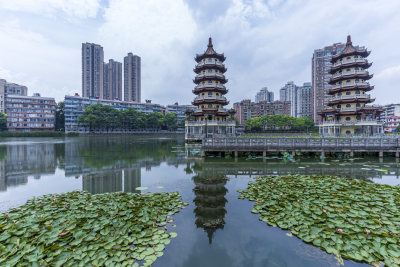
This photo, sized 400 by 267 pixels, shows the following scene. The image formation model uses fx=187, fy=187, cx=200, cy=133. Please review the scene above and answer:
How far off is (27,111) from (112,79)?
55662 millimetres

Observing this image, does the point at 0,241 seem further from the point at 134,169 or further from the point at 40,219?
the point at 134,169

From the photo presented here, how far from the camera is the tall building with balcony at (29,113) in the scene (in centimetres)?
7950

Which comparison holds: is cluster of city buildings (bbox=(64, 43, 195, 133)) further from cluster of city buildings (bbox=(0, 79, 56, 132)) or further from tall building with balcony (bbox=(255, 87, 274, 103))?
tall building with balcony (bbox=(255, 87, 274, 103))

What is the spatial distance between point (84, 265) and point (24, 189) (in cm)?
944

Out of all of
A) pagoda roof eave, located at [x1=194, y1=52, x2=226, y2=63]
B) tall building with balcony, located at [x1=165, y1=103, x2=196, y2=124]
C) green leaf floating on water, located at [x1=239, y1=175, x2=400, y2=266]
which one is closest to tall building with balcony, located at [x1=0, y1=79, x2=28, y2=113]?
tall building with balcony, located at [x1=165, y1=103, x2=196, y2=124]

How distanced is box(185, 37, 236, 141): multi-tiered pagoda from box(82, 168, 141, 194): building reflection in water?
25819 millimetres

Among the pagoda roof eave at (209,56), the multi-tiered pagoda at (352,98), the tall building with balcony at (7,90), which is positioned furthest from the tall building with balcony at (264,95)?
the tall building with balcony at (7,90)

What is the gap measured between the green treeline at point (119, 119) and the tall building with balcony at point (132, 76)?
42019 mm

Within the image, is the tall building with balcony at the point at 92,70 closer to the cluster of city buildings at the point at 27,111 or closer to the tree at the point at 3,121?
the cluster of city buildings at the point at 27,111

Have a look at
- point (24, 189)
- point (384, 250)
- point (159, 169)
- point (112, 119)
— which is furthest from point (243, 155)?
point (112, 119)

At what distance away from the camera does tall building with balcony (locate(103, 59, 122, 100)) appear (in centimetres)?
12462

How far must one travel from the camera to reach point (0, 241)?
4973 millimetres

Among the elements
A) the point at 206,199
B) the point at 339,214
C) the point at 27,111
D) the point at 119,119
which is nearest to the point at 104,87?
the point at 27,111

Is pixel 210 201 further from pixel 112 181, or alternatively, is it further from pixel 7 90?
pixel 7 90
